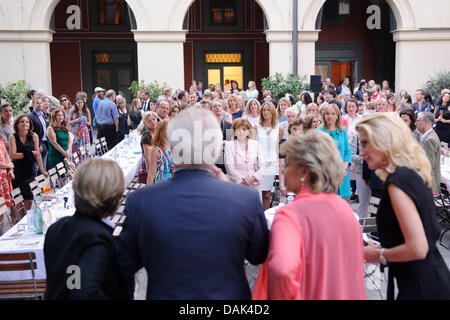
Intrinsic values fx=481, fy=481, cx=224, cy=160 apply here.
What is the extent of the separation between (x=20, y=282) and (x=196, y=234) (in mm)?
2630

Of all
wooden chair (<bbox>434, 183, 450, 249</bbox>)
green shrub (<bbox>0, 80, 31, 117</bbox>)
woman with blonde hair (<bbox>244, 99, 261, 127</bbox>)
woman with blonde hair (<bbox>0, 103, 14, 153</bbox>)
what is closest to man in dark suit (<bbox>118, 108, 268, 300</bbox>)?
wooden chair (<bbox>434, 183, 450, 249</bbox>)

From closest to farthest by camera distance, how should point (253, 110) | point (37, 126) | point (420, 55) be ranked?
point (253, 110)
point (37, 126)
point (420, 55)

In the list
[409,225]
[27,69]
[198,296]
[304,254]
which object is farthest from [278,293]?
[27,69]

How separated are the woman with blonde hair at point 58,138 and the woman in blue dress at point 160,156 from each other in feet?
11.4

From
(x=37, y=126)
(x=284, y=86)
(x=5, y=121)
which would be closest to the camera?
(x=5, y=121)

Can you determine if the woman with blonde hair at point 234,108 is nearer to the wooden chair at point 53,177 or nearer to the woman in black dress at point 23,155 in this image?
the wooden chair at point 53,177

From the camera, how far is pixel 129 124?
11469 millimetres

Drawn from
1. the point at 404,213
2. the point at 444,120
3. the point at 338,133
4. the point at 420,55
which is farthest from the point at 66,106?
the point at 420,55

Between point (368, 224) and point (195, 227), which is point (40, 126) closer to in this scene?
point (368, 224)

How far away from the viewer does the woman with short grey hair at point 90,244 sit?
2.03 m

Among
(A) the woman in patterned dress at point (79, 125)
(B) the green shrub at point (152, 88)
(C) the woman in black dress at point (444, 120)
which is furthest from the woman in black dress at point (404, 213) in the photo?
(B) the green shrub at point (152, 88)

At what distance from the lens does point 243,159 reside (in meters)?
5.42

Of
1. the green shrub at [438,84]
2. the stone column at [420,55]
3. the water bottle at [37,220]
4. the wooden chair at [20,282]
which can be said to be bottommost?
the wooden chair at [20,282]
